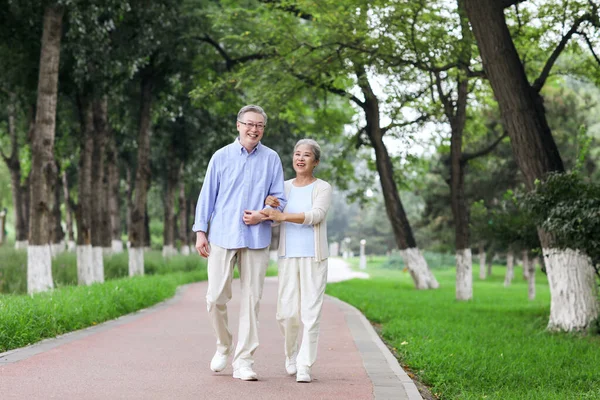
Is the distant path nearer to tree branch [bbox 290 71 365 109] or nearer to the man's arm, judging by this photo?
tree branch [bbox 290 71 365 109]

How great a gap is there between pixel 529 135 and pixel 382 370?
19.7 ft

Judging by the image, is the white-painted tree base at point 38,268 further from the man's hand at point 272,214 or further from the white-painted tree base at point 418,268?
the white-painted tree base at point 418,268

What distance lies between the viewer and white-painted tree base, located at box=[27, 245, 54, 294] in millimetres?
15078

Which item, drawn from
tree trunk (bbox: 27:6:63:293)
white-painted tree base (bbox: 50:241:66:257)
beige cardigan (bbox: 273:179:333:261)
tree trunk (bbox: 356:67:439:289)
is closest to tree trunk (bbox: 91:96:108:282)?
white-painted tree base (bbox: 50:241:66:257)

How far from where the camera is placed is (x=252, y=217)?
687 centimetres

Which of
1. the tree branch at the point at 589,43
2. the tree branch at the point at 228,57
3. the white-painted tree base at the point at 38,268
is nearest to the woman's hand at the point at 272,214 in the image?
the white-painted tree base at the point at 38,268

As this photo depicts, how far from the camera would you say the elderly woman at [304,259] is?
274 inches

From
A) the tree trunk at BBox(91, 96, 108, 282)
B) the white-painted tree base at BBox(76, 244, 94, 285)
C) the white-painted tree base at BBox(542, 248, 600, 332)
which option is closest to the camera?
the white-painted tree base at BBox(542, 248, 600, 332)

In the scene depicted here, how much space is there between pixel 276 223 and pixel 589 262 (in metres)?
6.90

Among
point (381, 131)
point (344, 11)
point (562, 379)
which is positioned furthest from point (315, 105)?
point (562, 379)

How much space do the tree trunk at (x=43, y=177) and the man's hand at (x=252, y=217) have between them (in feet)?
30.2

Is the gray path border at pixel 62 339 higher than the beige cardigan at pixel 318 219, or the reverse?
the beige cardigan at pixel 318 219

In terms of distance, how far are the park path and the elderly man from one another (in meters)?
0.40

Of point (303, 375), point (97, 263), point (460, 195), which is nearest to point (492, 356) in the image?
point (303, 375)
